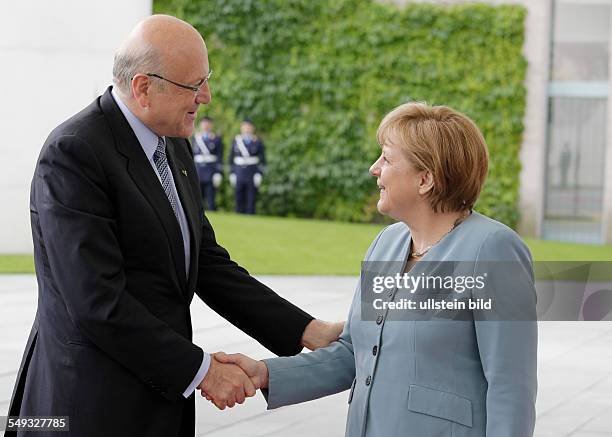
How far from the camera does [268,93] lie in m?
19.4

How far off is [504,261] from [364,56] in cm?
1667

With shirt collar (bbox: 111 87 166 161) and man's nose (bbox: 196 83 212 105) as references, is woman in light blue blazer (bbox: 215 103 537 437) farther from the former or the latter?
shirt collar (bbox: 111 87 166 161)

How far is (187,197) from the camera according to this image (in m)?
3.23

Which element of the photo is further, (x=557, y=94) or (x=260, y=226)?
(x=557, y=94)

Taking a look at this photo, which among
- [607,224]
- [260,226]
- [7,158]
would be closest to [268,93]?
[260,226]

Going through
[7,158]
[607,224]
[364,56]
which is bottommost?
[607,224]

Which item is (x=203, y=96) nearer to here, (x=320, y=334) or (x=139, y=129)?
(x=139, y=129)

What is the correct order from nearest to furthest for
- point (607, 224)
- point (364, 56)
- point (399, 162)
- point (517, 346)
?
point (517, 346) → point (399, 162) → point (607, 224) → point (364, 56)

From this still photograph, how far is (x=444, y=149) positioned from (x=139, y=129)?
0.86m

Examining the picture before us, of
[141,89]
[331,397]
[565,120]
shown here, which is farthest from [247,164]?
[141,89]

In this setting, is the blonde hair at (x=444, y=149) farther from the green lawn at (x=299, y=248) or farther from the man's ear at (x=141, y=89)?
the green lawn at (x=299, y=248)

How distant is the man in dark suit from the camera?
2.88m

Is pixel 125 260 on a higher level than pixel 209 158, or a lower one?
higher

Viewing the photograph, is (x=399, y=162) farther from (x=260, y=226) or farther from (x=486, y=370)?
(x=260, y=226)
